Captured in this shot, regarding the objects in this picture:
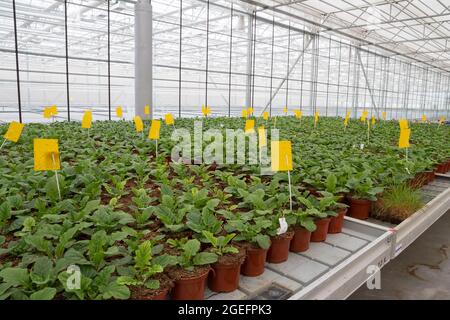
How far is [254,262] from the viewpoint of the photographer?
2.38 metres

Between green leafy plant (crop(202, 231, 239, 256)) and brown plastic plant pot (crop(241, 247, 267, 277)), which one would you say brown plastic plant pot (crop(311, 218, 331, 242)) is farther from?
green leafy plant (crop(202, 231, 239, 256))

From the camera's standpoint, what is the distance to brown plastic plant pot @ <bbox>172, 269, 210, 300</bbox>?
1989 millimetres

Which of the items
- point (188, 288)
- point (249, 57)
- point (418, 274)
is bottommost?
point (418, 274)

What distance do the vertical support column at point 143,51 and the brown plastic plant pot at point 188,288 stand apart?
30.0 feet

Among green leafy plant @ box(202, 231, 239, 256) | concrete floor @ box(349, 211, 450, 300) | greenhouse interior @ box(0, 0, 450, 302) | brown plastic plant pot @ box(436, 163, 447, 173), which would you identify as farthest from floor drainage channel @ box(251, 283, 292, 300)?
brown plastic plant pot @ box(436, 163, 447, 173)

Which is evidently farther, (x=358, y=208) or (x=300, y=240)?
(x=358, y=208)

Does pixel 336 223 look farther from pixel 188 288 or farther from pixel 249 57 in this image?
pixel 249 57

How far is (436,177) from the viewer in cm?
562

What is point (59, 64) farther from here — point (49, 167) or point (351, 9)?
point (49, 167)

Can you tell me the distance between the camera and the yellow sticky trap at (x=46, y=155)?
281 cm

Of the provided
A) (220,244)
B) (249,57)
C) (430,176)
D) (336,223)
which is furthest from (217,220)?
(249,57)

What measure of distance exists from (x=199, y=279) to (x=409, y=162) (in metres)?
3.88

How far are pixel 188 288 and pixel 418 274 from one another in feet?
9.92

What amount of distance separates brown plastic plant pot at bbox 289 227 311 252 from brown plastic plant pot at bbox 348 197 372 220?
106 centimetres
